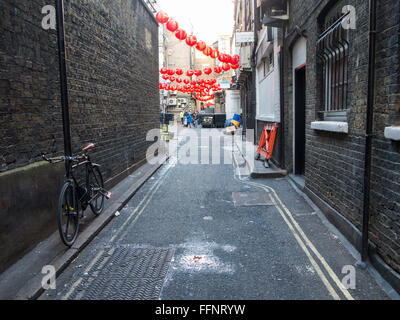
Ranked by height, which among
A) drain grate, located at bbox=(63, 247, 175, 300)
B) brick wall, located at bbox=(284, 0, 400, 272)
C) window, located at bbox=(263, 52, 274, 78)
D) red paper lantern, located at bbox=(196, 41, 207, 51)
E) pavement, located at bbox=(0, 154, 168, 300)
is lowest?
drain grate, located at bbox=(63, 247, 175, 300)

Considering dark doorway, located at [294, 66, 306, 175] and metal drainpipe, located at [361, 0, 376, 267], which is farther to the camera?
dark doorway, located at [294, 66, 306, 175]

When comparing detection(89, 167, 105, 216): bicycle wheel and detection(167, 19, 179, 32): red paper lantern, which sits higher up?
detection(167, 19, 179, 32): red paper lantern

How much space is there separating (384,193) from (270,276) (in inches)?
61.6

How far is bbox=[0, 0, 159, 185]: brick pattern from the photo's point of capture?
4121mm

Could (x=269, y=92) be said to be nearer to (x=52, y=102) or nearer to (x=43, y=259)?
(x=52, y=102)

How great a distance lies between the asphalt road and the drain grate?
0.01 m

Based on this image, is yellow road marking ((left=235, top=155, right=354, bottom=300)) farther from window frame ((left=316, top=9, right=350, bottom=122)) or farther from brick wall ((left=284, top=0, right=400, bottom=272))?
window frame ((left=316, top=9, right=350, bottom=122))

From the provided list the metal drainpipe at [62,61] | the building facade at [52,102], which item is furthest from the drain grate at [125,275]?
the metal drainpipe at [62,61]

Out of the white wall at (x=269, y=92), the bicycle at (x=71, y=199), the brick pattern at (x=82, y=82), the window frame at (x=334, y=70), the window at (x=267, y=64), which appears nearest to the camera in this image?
the brick pattern at (x=82, y=82)

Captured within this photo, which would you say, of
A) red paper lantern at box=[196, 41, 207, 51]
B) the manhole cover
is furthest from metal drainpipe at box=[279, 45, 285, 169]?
red paper lantern at box=[196, 41, 207, 51]

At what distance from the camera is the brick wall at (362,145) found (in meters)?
3.46

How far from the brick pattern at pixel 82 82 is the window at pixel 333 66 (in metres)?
4.56

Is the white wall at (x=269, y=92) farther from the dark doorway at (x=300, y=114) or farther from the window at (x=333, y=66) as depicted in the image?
the window at (x=333, y=66)

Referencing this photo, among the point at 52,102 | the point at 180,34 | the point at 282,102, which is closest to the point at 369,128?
the point at 52,102
